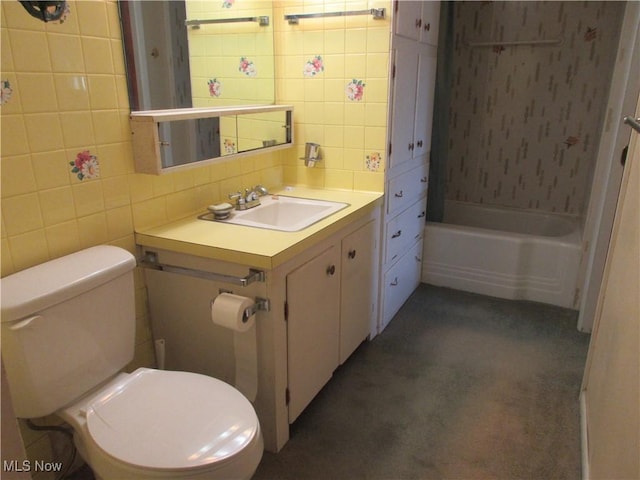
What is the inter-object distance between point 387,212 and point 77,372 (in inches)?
61.8

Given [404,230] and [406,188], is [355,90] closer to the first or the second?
[406,188]

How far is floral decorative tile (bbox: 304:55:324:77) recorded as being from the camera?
2.23 metres

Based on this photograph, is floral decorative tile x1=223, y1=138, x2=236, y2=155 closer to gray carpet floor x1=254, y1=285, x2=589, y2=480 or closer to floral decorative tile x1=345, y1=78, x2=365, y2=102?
floral decorative tile x1=345, y1=78, x2=365, y2=102

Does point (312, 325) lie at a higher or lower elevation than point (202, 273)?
lower

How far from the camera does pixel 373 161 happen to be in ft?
7.50

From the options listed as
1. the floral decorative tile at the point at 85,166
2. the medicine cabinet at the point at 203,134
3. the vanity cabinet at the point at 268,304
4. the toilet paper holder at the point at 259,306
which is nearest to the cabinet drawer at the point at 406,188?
the vanity cabinet at the point at 268,304

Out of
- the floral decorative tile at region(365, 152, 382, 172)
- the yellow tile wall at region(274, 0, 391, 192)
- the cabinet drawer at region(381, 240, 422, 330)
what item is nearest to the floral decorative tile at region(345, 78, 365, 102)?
the yellow tile wall at region(274, 0, 391, 192)

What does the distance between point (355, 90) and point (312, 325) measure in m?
1.13

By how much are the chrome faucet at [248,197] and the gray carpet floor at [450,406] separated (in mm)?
897

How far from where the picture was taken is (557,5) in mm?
3258

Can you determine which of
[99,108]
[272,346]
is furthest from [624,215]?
[99,108]

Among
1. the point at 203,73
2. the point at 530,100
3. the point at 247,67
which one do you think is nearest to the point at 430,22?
the point at 247,67

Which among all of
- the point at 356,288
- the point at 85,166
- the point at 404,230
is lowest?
the point at 356,288

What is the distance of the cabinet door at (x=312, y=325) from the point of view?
1.71m
